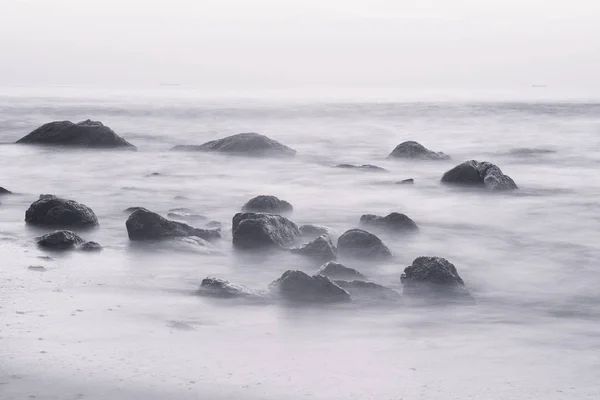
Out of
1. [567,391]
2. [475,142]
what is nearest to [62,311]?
[567,391]

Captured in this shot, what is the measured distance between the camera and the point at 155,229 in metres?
12.4

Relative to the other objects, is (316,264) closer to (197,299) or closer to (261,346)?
(197,299)

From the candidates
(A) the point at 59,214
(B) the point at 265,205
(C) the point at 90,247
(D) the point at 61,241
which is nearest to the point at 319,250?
(C) the point at 90,247

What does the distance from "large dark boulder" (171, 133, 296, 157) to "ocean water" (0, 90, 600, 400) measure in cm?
524

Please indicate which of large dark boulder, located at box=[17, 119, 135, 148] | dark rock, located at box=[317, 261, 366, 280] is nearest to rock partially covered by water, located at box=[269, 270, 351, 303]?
dark rock, located at box=[317, 261, 366, 280]

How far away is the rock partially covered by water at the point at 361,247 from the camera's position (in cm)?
1152

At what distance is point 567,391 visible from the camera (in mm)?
6926

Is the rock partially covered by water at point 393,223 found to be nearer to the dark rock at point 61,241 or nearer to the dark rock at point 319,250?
the dark rock at point 319,250

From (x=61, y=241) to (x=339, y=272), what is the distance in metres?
3.76

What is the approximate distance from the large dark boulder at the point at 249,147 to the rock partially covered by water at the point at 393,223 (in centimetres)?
1265

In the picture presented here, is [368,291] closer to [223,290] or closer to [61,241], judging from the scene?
[223,290]

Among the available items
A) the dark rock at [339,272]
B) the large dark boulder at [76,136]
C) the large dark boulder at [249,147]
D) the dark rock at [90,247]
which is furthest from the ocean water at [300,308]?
the large dark boulder at [76,136]

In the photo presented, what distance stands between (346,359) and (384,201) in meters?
10.8

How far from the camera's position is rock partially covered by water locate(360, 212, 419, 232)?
A: 13.8 metres
